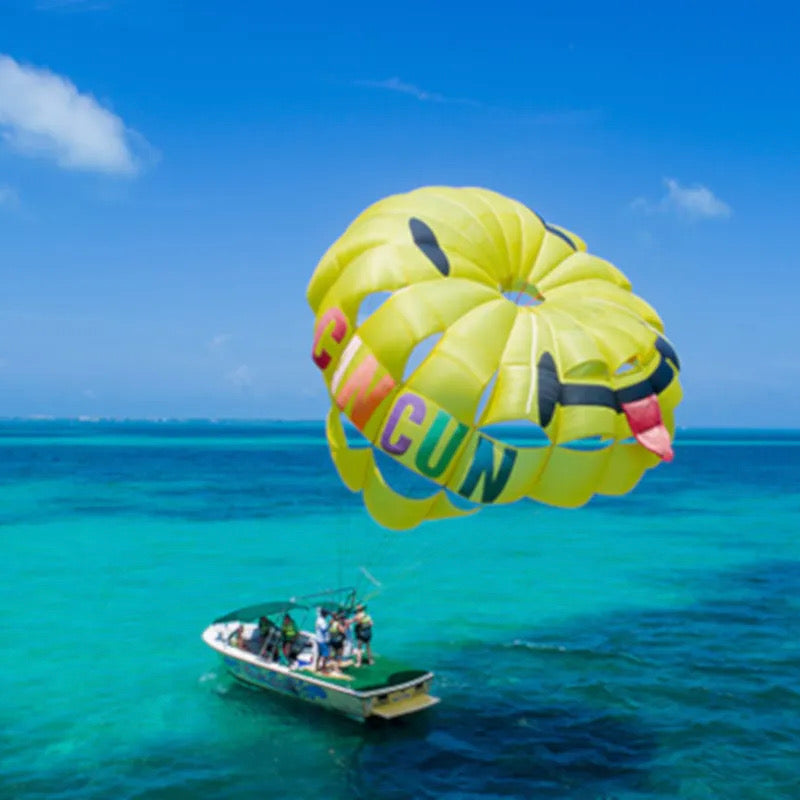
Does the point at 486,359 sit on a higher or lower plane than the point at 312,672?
higher

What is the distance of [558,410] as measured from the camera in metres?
10.5

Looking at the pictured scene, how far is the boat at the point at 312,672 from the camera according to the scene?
46.4ft

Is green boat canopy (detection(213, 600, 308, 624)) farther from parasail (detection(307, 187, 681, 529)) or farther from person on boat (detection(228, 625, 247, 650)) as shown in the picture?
parasail (detection(307, 187, 681, 529))

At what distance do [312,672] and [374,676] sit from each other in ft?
3.53

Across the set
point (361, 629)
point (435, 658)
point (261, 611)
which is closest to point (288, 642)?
point (261, 611)

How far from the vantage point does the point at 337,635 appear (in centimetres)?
1512

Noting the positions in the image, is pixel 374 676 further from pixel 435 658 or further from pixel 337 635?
pixel 435 658

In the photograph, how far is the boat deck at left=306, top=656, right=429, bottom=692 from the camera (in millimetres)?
14242

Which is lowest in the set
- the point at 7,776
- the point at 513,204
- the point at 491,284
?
the point at 7,776

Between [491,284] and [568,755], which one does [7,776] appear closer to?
[568,755]

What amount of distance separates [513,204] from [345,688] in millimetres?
7835

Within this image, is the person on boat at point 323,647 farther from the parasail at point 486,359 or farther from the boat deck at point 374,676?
the parasail at point 486,359

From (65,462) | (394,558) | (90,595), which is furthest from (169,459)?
(90,595)

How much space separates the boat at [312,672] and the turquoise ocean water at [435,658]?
400mm
